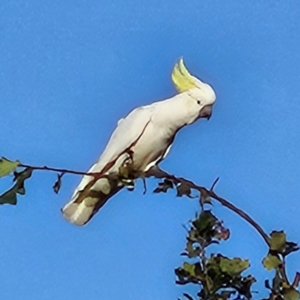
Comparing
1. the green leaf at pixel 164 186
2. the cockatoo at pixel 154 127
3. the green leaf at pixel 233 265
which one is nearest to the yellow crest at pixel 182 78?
the cockatoo at pixel 154 127

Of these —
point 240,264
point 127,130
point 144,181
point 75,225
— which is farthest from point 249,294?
point 127,130

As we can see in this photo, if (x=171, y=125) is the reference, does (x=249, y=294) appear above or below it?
below

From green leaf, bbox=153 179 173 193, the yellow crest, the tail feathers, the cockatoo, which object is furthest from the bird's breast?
green leaf, bbox=153 179 173 193

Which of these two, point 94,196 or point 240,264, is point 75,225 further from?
point 240,264

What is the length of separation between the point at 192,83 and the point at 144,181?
46cm

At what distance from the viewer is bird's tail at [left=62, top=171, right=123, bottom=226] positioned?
3.13 feet

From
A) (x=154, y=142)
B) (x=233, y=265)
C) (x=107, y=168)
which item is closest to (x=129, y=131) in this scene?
(x=154, y=142)

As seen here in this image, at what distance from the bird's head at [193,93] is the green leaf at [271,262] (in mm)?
594

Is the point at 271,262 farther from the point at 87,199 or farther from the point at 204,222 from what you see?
the point at 87,199

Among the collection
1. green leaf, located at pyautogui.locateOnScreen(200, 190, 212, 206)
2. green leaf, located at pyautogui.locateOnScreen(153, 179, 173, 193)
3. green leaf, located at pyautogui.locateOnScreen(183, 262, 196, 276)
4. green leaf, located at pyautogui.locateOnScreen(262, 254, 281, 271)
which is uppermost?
green leaf, located at pyautogui.locateOnScreen(153, 179, 173, 193)

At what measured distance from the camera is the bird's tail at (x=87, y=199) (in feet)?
3.13

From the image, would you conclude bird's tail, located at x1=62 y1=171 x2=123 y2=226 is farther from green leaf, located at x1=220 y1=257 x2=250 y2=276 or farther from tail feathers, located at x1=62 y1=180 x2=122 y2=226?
green leaf, located at x1=220 y1=257 x2=250 y2=276

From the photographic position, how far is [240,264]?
29.8 inches

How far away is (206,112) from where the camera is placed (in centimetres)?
159
